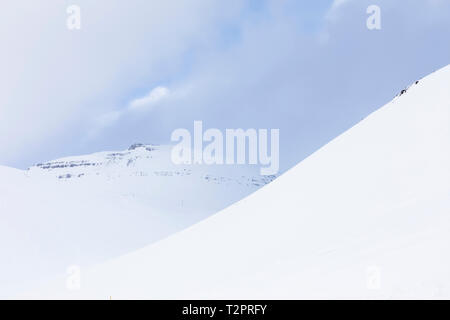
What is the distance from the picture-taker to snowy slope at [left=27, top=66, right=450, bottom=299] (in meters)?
14.1

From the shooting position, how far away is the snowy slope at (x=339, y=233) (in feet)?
46.3

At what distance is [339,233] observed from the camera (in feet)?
71.1

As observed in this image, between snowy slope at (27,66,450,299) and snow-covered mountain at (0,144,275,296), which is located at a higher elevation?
snow-covered mountain at (0,144,275,296)

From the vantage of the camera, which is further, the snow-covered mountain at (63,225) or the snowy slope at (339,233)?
the snow-covered mountain at (63,225)

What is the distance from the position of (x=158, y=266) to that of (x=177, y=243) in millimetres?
5975

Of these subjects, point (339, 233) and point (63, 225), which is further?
point (63, 225)

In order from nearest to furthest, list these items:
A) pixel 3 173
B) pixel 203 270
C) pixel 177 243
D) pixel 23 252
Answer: pixel 203 270
pixel 177 243
pixel 23 252
pixel 3 173

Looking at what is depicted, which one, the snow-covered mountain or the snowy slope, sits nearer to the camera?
the snowy slope

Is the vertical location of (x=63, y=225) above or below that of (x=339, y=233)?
above

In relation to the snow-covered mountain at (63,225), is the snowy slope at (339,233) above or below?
below

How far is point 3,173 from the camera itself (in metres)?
124

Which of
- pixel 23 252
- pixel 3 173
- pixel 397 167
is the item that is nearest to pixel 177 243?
pixel 397 167
